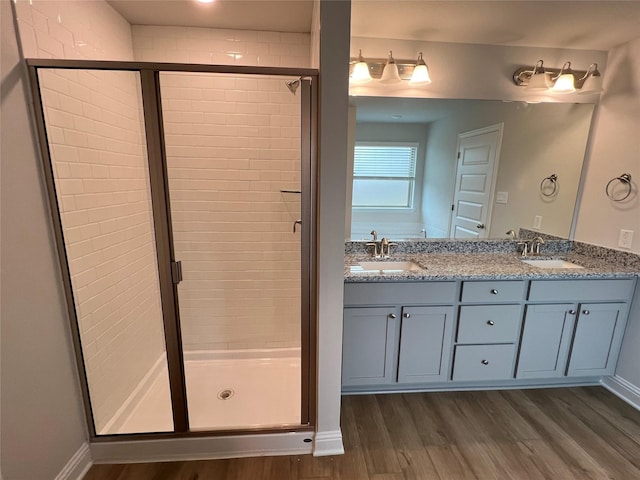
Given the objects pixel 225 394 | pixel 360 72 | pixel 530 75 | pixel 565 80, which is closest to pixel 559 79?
pixel 565 80

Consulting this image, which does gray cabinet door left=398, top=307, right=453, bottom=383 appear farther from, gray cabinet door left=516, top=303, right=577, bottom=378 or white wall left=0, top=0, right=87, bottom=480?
white wall left=0, top=0, right=87, bottom=480

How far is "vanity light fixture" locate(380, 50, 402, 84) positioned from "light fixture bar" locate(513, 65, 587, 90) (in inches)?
34.9

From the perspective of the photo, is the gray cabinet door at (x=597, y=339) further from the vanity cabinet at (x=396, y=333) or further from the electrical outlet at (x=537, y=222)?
the vanity cabinet at (x=396, y=333)

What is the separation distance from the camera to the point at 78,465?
1.48 m

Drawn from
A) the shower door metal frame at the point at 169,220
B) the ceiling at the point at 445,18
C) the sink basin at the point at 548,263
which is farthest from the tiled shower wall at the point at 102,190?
the sink basin at the point at 548,263

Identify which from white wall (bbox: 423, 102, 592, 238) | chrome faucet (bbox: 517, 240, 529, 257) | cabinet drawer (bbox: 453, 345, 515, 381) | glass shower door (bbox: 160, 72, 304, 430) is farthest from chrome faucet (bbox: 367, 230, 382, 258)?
chrome faucet (bbox: 517, 240, 529, 257)

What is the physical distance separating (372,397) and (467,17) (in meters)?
2.51

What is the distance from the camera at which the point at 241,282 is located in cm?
243

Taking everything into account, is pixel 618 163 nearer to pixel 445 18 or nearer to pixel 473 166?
pixel 473 166

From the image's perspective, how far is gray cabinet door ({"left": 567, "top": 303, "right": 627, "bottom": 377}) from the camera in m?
1.99

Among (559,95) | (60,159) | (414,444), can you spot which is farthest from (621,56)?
(60,159)

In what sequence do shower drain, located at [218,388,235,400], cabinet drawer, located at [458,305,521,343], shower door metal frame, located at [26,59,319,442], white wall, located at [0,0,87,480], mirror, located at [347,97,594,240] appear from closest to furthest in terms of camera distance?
white wall, located at [0,0,87,480], shower door metal frame, located at [26,59,319,442], cabinet drawer, located at [458,305,521,343], shower drain, located at [218,388,235,400], mirror, located at [347,97,594,240]

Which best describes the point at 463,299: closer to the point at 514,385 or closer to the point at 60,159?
the point at 514,385

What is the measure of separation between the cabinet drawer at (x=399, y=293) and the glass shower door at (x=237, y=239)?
1.51 feet
